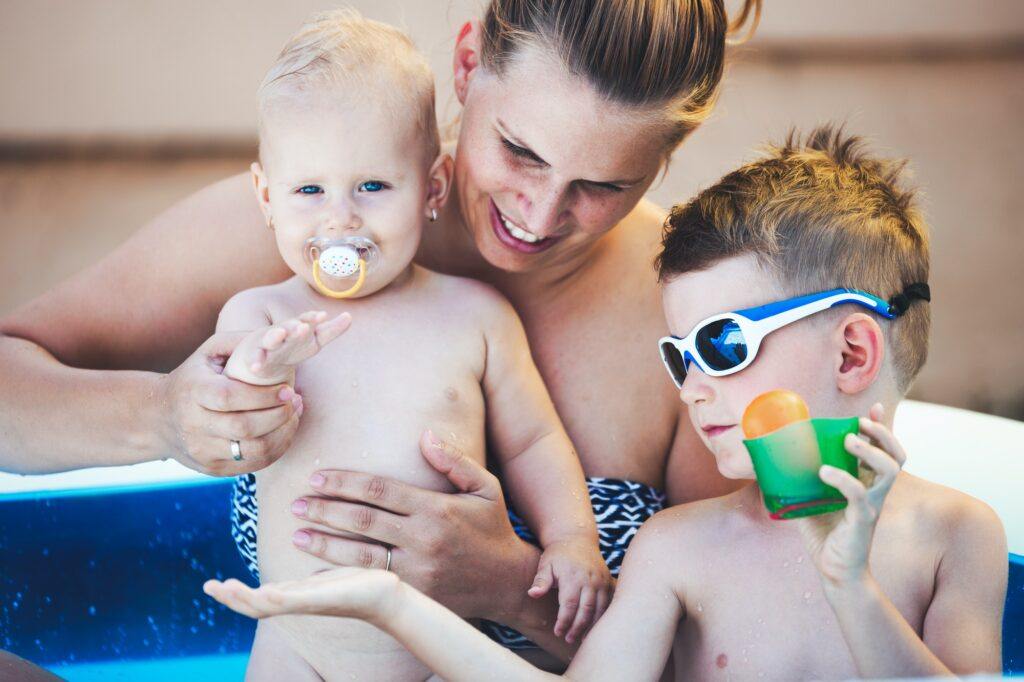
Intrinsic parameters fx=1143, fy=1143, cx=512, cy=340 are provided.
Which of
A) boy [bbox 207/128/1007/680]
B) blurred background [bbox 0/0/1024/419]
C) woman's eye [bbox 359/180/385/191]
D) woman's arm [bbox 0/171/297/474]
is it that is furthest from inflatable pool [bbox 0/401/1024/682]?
blurred background [bbox 0/0/1024/419]

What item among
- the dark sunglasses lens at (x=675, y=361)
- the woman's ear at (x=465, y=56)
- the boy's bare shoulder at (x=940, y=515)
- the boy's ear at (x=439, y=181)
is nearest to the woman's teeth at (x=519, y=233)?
the boy's ear at (x=439, y=181)

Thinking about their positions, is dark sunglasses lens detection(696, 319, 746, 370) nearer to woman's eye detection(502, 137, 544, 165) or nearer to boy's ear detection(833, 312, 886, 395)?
boy's ear detection(833, 312, 886, 395)

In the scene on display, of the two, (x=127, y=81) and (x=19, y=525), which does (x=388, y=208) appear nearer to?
(x=19, y=525)

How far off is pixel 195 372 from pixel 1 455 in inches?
23.8

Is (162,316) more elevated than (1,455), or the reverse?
(162,316)

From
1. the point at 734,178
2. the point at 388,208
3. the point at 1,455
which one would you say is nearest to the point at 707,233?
the point at 734,178

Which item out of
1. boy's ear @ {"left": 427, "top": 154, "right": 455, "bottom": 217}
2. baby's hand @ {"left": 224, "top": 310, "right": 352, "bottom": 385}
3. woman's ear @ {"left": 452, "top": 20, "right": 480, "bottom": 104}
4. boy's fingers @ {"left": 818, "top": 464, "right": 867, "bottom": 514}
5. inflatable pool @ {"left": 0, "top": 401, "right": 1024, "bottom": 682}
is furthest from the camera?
inflatable pool @ {"left": 0, "top": 401, "right": 1024, "bottom": 682}

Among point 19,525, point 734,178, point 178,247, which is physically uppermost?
point 734,178

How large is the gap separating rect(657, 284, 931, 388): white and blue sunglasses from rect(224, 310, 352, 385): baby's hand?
54cm

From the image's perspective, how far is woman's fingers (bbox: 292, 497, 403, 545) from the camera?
6.07ft

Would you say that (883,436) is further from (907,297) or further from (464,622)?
(464,622)

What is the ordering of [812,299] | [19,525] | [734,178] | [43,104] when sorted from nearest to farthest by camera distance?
[812,299] → [734,178] → [19,525] → [43,104]

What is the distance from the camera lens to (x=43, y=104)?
516 centimetres

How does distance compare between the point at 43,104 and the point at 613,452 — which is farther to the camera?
the point at 43,104
